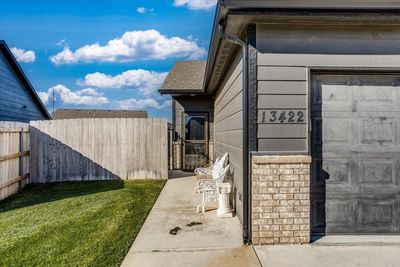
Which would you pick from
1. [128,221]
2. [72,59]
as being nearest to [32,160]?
[128,221]

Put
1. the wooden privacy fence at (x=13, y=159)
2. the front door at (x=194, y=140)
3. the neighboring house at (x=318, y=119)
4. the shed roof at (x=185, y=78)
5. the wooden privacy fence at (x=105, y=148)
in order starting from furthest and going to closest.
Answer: the front door at (x=194, y=140), the shed roof at (x=185, y=78), the wooden privacy fence at (x=105, y=148), the wooden privacy fence at (x=13, y=159), the neighboring house at (x=318, y=119)

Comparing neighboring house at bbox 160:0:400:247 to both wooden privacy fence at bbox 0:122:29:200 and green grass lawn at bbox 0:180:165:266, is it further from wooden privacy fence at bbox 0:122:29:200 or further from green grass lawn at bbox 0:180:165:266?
wooden privacy fence at bbox 0:122:29:200

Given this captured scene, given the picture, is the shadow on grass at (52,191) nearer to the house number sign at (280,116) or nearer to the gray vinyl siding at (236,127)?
the gray vinyl siding at (236,127)

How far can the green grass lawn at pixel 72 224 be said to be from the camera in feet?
11.0

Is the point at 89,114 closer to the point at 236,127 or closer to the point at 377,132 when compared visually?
the point at 236,127

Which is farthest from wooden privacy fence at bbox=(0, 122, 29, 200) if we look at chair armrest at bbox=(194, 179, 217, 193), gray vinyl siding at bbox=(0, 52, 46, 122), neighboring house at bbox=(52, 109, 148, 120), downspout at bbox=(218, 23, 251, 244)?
neighboring house at bbox=(52, 109, 148, 120)

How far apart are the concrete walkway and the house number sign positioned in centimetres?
163

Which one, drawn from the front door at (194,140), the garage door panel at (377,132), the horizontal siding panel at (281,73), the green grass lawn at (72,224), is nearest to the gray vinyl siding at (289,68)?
the horizontal siding panel at (281,73)

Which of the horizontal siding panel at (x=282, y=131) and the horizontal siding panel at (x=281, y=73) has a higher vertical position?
the horizontal siding panel at (x=281, y=73)

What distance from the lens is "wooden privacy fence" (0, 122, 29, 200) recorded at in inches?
260

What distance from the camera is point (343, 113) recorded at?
384 centimetres

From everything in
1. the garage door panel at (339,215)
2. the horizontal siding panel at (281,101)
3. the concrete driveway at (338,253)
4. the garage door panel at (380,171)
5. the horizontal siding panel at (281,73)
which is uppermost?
the horizontal siding panel at (281,73)

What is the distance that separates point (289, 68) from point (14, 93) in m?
13.7

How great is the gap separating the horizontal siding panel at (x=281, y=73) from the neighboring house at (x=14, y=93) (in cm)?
1204
